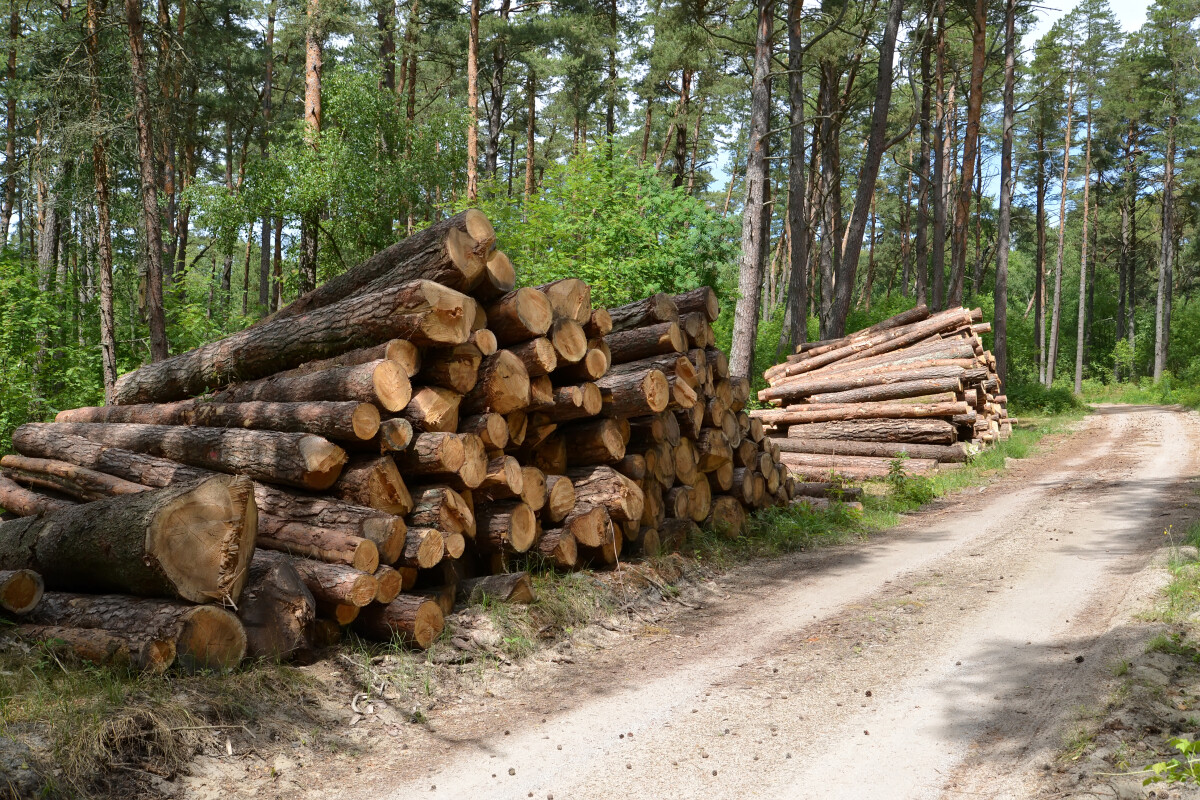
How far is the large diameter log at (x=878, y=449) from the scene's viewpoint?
14641 millimetres

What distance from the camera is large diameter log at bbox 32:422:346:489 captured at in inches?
223

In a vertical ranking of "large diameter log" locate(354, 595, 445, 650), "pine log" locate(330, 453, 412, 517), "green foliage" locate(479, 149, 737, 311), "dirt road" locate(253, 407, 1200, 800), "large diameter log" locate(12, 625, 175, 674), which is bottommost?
"dirt road" locate(253, 407, 1200, 800)

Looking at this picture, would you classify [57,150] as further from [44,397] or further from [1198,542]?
[1198,542]

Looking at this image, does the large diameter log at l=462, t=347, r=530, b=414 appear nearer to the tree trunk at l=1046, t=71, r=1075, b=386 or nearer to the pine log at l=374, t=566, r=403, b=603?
the pine log at l=374, t=566, r=403, b=603

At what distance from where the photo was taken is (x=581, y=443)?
749 centimetres

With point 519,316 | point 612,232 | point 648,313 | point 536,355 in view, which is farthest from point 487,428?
point 612,232

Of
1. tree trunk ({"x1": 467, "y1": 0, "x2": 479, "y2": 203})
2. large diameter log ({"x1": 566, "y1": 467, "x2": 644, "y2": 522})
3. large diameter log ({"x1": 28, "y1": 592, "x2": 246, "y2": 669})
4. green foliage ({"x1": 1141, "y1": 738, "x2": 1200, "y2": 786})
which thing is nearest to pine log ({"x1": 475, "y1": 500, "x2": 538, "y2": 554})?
large diameter log ({"x1": 566, "y1": 467, "x2": 644, "y2": 522})

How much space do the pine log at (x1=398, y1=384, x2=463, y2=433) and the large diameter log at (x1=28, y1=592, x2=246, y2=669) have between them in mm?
1885

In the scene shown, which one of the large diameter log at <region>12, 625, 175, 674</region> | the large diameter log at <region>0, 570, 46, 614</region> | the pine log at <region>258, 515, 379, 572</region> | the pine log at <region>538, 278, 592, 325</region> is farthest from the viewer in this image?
the pine log at <region>538, 278, 592, 325</region>

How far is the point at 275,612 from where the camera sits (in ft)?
16.1

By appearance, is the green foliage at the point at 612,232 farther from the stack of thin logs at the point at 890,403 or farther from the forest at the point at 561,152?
the stack of thin logs at the point at 890,403

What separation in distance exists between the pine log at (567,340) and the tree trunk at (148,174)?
29.8 feet

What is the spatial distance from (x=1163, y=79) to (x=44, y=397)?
141ft

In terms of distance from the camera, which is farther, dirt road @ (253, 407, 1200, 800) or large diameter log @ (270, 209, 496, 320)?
large diameter log @ (270, 209, 496, 320)
